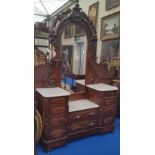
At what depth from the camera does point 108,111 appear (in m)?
2.19

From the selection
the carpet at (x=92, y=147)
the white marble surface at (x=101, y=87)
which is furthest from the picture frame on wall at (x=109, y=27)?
the carpet at (x=92, y=147)

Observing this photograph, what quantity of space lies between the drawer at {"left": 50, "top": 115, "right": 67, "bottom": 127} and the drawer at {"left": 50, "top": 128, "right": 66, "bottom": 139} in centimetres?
6

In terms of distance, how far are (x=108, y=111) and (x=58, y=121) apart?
718 mm

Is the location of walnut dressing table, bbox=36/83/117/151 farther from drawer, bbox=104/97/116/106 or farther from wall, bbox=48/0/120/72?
wall, bbox=48/0/120/72

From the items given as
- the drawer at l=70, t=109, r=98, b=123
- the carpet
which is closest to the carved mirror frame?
the drawer at l=70, t=109, r=98, b=123

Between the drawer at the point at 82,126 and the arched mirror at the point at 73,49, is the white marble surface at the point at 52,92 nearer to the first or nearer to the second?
the arched mirror at the point at 73,49

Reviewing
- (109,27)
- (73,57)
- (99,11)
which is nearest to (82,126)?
(73,57)
